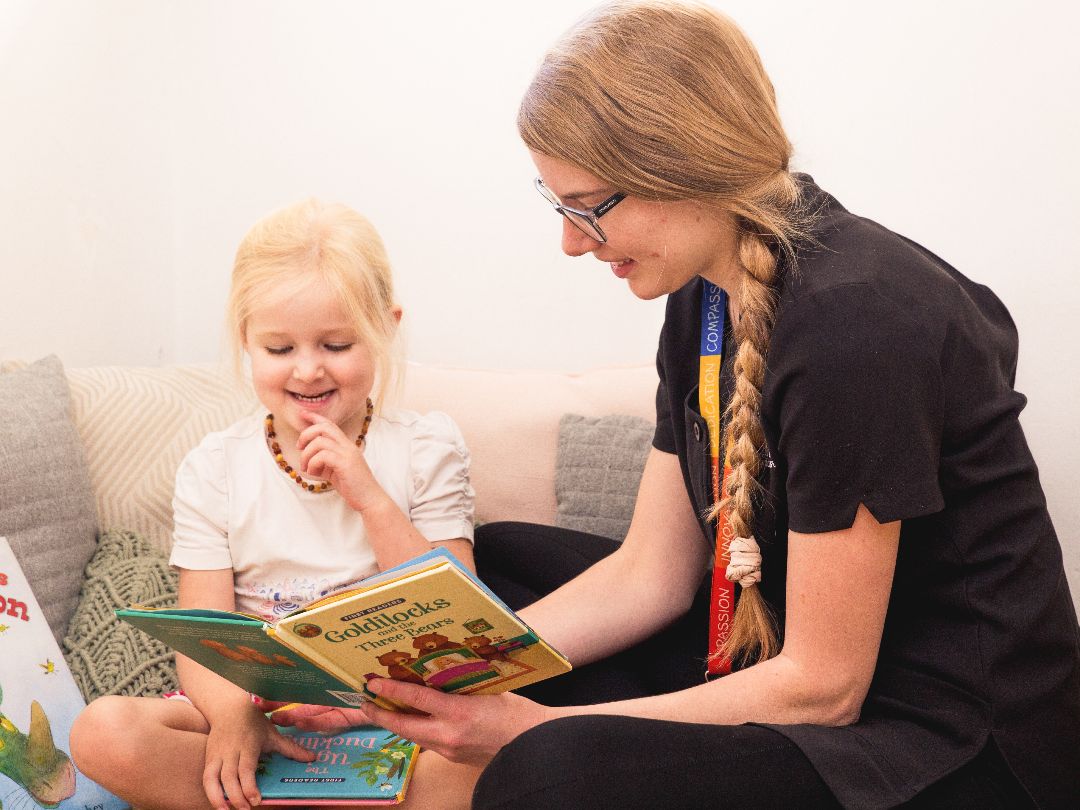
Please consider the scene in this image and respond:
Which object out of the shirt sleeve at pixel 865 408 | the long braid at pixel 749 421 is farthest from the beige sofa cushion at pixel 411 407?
the shirt sleeve at pixel 865 408

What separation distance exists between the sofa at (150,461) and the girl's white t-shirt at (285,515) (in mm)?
149

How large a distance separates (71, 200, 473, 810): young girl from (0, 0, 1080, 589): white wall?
635 millimetres

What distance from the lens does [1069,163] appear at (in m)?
1.56

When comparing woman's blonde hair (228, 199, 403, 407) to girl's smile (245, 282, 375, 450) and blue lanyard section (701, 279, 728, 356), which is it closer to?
girl's smile (245, 282, 375, 450)

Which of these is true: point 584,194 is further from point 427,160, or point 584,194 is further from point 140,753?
point 427,160

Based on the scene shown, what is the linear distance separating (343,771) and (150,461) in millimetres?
735

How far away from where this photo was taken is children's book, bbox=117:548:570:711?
2.81ft

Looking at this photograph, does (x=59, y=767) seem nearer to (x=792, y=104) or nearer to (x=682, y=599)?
(x=682, y=599)

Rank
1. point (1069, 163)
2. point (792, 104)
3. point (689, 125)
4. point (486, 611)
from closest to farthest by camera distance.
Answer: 1. point (486, 611)
2. point (689, 125)
3. point (1069, 163)
4. point (792, 104)

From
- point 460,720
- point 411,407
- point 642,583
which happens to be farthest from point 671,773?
point 411,407

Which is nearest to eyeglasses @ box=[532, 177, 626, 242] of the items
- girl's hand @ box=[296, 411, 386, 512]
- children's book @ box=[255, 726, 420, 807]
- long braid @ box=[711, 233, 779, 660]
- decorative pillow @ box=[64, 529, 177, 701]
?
long braid @ box=[711, 233, 779, 660]

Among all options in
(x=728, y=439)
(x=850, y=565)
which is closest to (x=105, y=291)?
(x=728, y=439)

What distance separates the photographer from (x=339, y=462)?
1356mm

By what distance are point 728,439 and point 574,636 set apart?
0.34 metres
